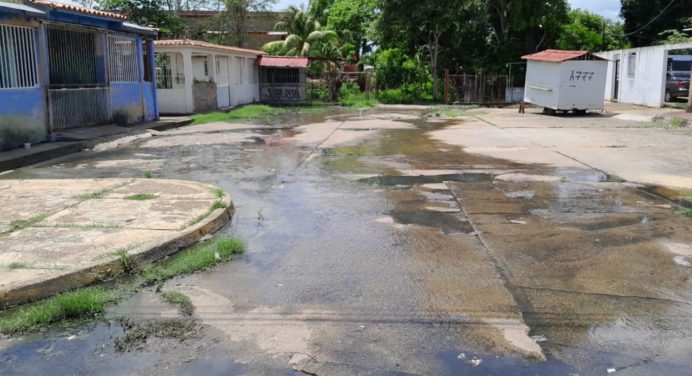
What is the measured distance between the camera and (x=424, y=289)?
Result: 5105 millimetres

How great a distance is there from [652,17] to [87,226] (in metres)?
43.2

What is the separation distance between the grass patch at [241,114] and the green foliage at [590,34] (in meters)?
18.6

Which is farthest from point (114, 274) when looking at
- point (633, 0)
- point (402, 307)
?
point (633, 0)

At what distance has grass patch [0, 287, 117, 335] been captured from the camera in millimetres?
4406

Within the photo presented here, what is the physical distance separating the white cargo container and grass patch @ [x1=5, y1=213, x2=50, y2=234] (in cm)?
2115

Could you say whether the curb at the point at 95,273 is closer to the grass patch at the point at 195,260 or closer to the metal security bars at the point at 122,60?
the grass patch at the point at 195,260

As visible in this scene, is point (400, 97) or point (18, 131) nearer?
point (18, 131)

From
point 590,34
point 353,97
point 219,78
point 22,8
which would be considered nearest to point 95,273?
point 22,8

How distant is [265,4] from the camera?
42844 mm

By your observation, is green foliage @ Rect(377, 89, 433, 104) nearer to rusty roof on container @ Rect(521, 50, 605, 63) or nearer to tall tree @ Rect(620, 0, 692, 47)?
rusty roof on container @ Rect(521, 50, 605, 63)

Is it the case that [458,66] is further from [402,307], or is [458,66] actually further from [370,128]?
[402,307]

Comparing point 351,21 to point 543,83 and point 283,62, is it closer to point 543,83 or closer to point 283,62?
point 283,62

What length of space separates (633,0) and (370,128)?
30161mm

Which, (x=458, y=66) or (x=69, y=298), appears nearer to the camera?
(x=69, y=298)
